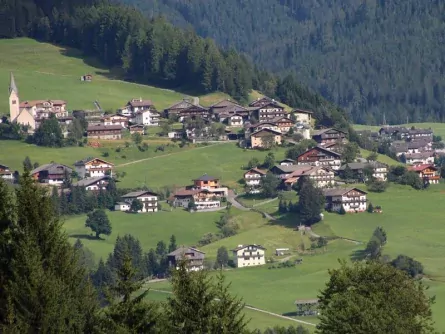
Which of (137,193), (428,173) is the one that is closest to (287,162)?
(428,173)

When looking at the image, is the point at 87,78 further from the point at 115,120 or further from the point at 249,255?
the point at 249,255

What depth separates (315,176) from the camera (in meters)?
75.9

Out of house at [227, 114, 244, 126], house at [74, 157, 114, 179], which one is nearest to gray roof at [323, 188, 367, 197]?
house at [74, 157, 114, 179]

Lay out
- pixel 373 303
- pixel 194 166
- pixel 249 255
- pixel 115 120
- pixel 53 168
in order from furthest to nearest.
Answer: pixel 115 120 < pixel 194 166 < pixel 53 168 < pixel 249 255 < pixel 373 303

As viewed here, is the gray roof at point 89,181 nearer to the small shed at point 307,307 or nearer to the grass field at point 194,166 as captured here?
the grass field at point 194,166

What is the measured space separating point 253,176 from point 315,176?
3712 mm

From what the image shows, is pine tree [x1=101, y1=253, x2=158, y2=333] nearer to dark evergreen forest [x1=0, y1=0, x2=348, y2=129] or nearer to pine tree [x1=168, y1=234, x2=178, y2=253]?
pine tree [x1=168, y1=234, x2=178, y2=253]

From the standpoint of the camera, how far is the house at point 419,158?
9261 cm

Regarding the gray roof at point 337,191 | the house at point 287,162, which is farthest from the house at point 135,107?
the gray roof at point 337,191

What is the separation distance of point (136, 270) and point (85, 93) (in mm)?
82572

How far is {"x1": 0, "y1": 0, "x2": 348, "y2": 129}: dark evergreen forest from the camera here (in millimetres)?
101125

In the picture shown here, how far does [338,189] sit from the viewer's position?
72250 millimetres

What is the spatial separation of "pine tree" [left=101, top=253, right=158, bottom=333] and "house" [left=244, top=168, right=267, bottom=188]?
191 feet

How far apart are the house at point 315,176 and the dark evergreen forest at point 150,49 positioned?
1618cm
